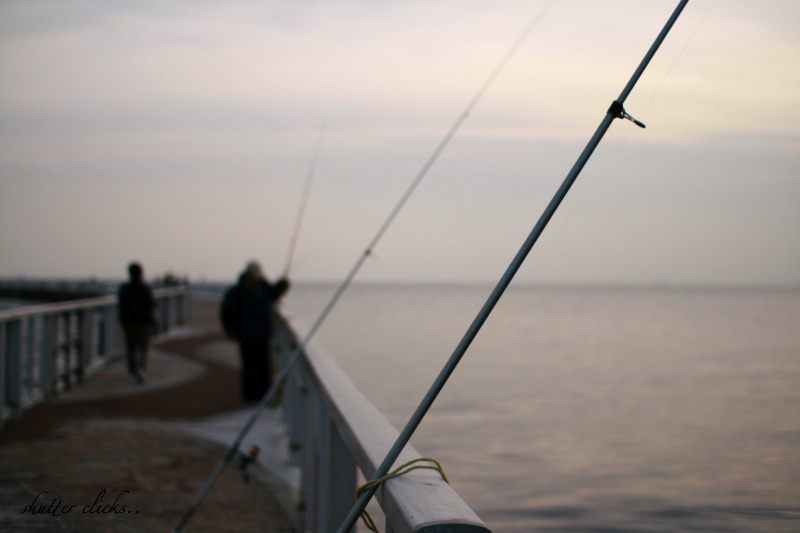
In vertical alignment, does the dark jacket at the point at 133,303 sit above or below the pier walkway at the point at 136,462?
above

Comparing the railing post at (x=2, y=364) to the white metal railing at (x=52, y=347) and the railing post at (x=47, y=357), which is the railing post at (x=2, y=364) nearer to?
the white metal railing at (x=52, y=347)

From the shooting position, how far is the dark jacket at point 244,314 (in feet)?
25.3

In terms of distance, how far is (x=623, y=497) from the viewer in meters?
7.68

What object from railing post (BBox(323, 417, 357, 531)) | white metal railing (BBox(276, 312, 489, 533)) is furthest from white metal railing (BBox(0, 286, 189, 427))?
railing post (BBox(323, 417, 357, 531))

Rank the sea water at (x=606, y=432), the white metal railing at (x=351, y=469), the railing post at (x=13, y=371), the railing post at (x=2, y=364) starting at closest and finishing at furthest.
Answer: the white metal railing at (x=351, y=469), the railing post at (x=2, y=364), the railing post at (x=13, y=371), the sea water at (x=606, y=432)

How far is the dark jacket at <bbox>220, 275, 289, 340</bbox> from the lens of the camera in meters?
7.73

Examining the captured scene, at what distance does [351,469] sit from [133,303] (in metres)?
7.86

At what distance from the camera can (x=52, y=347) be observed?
306 inches

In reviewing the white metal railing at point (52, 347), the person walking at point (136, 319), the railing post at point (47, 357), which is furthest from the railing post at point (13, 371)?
the person walking at point (136, 319)

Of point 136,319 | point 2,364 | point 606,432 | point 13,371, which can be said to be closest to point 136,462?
point 2,364

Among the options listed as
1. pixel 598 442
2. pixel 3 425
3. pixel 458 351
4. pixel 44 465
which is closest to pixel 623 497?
pixel 598 442

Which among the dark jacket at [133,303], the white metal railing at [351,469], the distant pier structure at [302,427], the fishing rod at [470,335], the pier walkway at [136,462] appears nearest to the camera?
the white metal railing at [351,469]

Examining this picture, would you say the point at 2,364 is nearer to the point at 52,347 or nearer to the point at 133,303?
the point at 52,347

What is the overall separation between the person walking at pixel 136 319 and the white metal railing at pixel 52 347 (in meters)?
0.52
